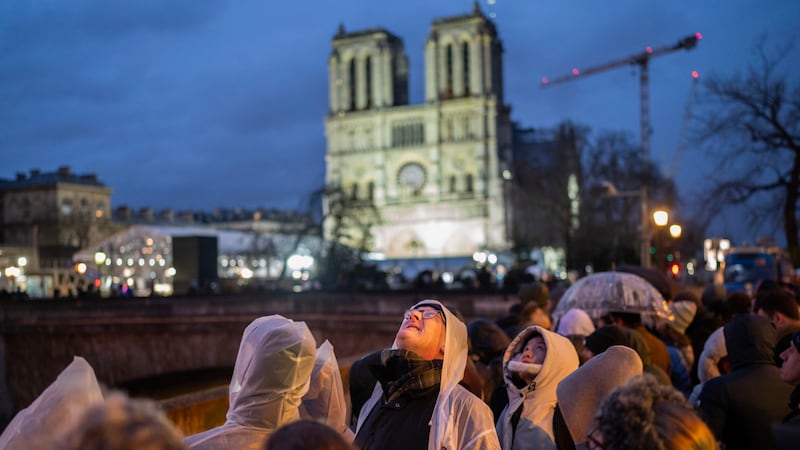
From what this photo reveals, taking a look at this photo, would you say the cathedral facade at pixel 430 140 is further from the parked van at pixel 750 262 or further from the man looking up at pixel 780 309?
the man looking up at pixel 780 309

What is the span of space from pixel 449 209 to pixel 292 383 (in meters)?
89.3

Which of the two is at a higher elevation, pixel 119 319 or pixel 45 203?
pixel 45 203

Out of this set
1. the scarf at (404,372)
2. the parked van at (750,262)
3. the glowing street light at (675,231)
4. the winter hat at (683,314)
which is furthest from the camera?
the parked van at (750,262)

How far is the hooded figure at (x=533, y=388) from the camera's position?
4.67m

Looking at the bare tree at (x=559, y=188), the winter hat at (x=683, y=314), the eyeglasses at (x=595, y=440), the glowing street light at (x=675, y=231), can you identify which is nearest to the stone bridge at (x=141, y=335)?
the glowing street light at (x=675, y=231)

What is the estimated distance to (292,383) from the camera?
13.6 ft

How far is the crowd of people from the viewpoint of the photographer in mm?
2510

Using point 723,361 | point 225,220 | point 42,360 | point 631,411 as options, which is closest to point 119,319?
point 42,360

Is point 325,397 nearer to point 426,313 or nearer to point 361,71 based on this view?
point 426,313

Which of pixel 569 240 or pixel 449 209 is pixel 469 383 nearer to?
pixel 569 240

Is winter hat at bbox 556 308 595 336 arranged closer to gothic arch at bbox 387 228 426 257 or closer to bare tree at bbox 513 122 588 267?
bare tree at bbox 513 122 588 267

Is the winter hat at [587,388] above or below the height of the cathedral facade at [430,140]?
below

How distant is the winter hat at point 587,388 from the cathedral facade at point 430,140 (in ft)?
281

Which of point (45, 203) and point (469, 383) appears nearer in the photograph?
point (469, 383)
